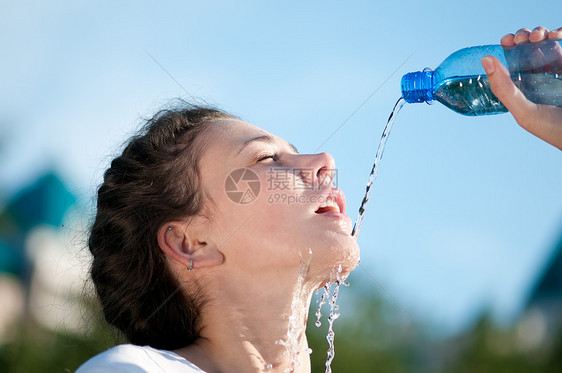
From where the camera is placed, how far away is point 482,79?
3.03 meters

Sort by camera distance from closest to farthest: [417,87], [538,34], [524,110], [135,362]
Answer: [135,362] < [524,110] < [538,34] < [417,87]

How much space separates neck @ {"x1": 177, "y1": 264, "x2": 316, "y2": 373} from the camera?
251 cm

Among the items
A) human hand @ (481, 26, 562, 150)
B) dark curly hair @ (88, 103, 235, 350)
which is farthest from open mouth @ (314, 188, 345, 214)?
human hand @ (481, 26, 562, 150)

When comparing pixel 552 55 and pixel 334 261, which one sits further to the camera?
pixel 552 55

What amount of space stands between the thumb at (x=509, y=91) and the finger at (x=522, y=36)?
0.37 m

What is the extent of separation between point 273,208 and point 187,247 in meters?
0.48

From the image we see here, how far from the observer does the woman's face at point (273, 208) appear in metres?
2.50

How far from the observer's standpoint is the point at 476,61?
3.03 metres

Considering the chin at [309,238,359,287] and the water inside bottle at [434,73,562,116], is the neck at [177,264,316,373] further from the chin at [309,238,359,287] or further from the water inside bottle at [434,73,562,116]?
the water inside bottle at [434,73,562,116]

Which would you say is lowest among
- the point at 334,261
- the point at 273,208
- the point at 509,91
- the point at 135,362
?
the point at 135,362

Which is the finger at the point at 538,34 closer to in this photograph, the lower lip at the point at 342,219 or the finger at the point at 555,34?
the finger at the point at 555,34

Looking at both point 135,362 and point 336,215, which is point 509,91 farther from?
point 135,362

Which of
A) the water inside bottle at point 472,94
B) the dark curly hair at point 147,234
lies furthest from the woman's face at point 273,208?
the water inside bottle at point 472,94
